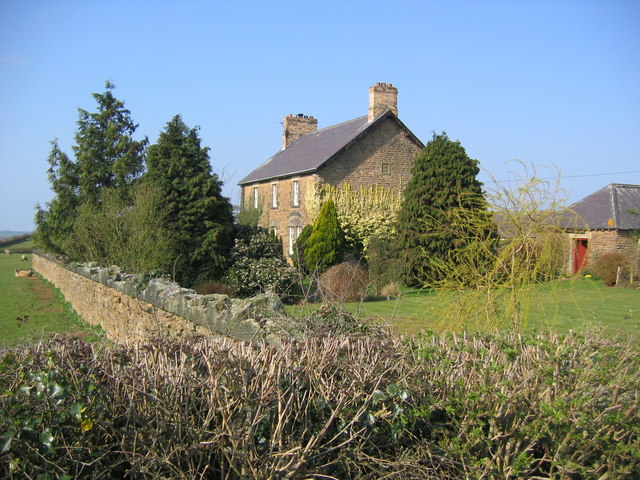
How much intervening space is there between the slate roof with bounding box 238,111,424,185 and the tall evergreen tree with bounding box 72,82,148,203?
25.4ft

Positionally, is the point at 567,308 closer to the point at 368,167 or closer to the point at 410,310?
the point at 410,310

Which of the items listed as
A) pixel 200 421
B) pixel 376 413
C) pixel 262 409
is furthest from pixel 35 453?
pixel 376 413

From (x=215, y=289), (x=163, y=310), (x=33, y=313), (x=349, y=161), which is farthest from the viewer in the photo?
(x=349, y=161)

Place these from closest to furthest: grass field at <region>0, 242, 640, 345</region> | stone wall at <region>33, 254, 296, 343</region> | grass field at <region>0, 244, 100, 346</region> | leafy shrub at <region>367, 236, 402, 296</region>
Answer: stone wall at <region>33, 254, 296, 343</region>
grass field at <region>0, 242, 640, 345</region>
grass field at <region>0, 244, 100, 346</region>
leafy shrub at <region>367, 236, 402, 296</region>

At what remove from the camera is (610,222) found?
24.7 m

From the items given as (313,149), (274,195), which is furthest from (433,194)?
(274,195)

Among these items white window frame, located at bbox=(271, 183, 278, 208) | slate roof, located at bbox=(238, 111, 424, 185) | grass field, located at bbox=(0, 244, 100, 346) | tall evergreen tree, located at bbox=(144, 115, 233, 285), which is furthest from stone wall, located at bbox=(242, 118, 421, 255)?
grass field, located at bbox=(0, 244, 100, 346)

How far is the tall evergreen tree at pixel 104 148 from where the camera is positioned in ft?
84.9

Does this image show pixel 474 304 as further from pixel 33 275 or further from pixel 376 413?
pixel 33 275

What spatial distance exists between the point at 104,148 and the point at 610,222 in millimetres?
23211

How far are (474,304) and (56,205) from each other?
24057 mm

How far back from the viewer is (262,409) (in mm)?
3141

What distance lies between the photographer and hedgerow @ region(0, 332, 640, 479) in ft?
9.75

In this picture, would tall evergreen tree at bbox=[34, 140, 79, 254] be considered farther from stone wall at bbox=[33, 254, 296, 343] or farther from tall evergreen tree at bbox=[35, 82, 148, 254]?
stone wall at bbox=[33, 254, 296, 343]
